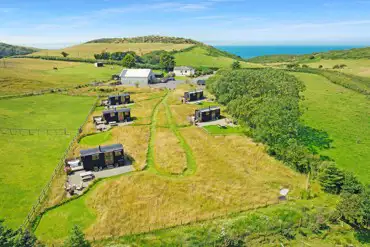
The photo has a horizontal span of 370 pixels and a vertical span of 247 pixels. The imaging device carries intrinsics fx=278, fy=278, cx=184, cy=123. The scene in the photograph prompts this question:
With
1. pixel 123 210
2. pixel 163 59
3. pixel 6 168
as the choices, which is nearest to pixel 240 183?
pixel 123 210

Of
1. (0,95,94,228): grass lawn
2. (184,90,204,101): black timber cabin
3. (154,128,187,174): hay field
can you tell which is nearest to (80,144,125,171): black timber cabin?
(0,95,94,228): grass lawn

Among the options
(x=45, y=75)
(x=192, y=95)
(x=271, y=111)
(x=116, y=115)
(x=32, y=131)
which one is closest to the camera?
(x=271, y=111)

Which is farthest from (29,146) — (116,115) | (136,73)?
(136,73)

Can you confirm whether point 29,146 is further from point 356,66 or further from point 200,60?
point 356,66

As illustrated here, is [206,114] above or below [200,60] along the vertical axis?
below

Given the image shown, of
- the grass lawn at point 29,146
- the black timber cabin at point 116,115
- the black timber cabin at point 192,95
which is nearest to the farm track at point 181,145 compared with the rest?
the black timber cabin at point 116,115

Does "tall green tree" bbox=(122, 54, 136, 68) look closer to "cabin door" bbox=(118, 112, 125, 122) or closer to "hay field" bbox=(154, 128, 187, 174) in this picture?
"cabin door" bbox=(118, 112, 125, 122)
